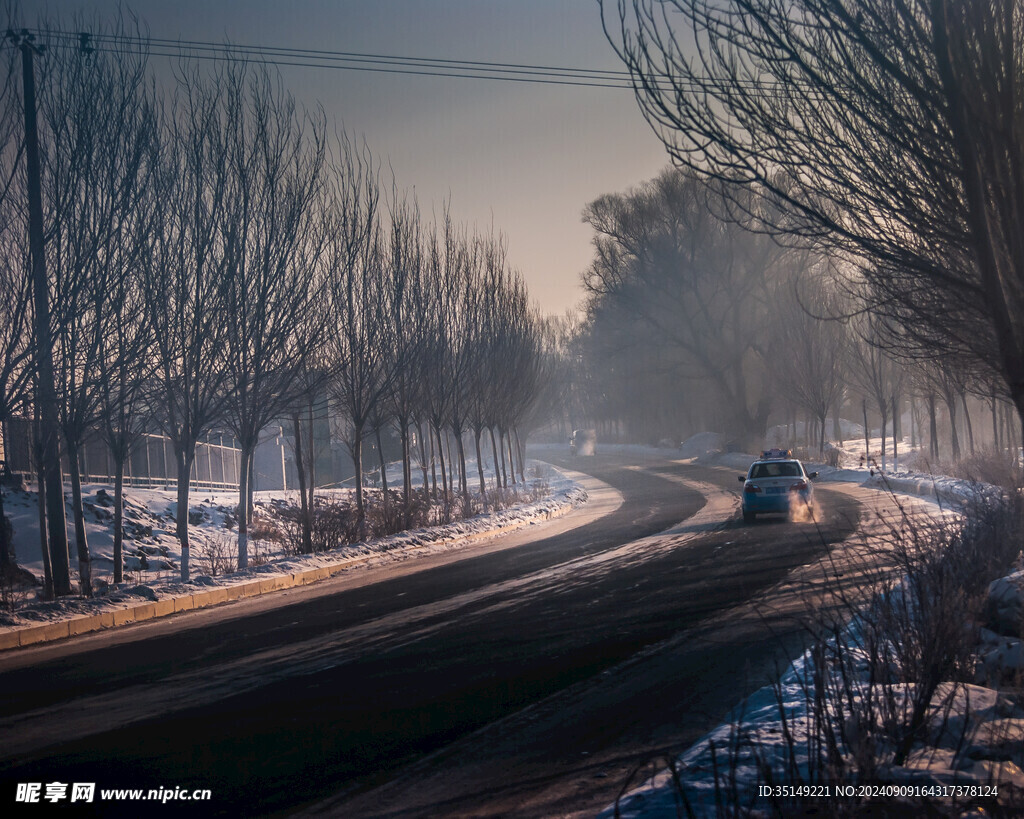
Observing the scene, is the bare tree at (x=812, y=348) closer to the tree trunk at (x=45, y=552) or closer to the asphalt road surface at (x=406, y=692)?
the asphalt road surface at (x=406, y=692)

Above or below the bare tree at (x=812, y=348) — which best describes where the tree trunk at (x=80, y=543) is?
below

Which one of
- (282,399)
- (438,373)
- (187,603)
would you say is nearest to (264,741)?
(187,603)

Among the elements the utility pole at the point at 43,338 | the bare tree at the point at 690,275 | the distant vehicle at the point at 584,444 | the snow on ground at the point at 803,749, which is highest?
the bare tree at the point at 690,275

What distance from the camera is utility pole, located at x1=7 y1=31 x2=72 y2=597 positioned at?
12656 millimetres

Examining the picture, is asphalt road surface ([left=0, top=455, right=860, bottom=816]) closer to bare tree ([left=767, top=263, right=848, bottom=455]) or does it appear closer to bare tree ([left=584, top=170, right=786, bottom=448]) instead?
bare tree ([left=767, top=263, right=848, bottom=455])

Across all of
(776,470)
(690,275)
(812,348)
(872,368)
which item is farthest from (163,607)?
(690,275)

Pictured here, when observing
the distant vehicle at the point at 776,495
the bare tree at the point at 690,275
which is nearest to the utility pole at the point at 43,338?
the distant vehicle at the point at 776,495

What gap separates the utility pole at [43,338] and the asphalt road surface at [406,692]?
125 inches

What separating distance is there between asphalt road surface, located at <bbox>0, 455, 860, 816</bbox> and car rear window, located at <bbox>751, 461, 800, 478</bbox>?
8.51 metres

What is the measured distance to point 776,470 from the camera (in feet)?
72.8

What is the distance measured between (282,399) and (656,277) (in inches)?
1366

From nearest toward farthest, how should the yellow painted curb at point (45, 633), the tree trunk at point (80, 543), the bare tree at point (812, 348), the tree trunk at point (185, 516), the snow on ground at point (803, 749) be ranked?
the snow on ground at point (803, 749), the yellow painted curb at point (45, 633), the tree trunk at point (80, 543), the tree trunk at point (185, 516), the bare tree at point (812, 348)

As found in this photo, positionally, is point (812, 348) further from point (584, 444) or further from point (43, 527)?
point (584, 444)

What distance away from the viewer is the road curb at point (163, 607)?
1059 centimetres
